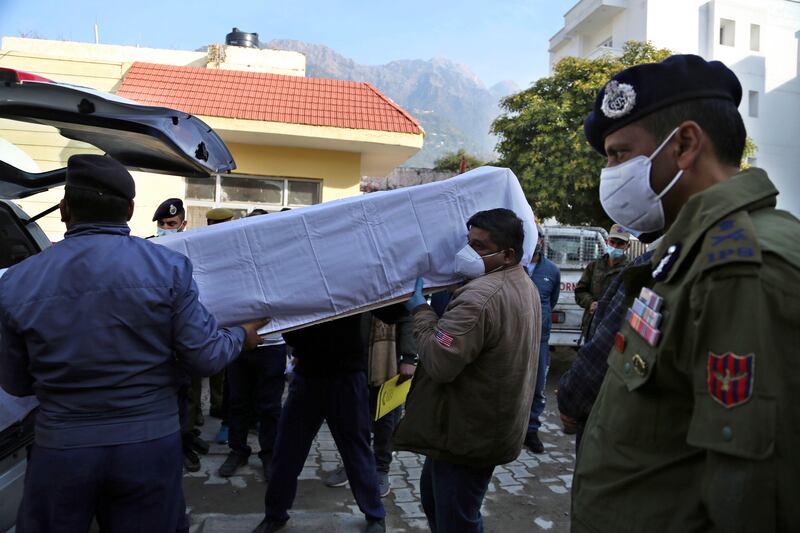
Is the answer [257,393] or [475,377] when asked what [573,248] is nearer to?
[257,393]

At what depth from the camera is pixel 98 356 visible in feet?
6.68

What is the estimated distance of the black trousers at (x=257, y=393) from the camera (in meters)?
4.73

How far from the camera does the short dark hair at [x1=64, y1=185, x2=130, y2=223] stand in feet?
7.07

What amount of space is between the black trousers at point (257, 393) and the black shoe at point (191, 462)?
0.31 metres

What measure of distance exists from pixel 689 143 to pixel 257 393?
4242mm

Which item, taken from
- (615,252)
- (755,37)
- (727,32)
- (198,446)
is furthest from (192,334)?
(755,37)

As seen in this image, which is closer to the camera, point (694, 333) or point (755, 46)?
point (694, 333)

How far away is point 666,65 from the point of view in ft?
4.50

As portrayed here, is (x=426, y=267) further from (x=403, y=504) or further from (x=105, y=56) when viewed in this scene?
(x=105, y=56)

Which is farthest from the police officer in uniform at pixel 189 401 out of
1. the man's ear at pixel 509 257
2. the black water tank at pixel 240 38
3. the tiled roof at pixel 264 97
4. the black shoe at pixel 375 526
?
the black water tank at pixel 240 38

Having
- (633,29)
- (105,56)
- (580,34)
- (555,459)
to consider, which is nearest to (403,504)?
(555,459)

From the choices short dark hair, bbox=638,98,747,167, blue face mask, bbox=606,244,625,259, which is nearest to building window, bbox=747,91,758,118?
blue face mask, bbox=606,244,625,259

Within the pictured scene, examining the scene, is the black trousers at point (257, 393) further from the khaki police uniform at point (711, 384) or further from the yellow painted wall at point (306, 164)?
the yellow painted wall at point (306, 164)

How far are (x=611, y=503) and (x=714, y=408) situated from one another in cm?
40
